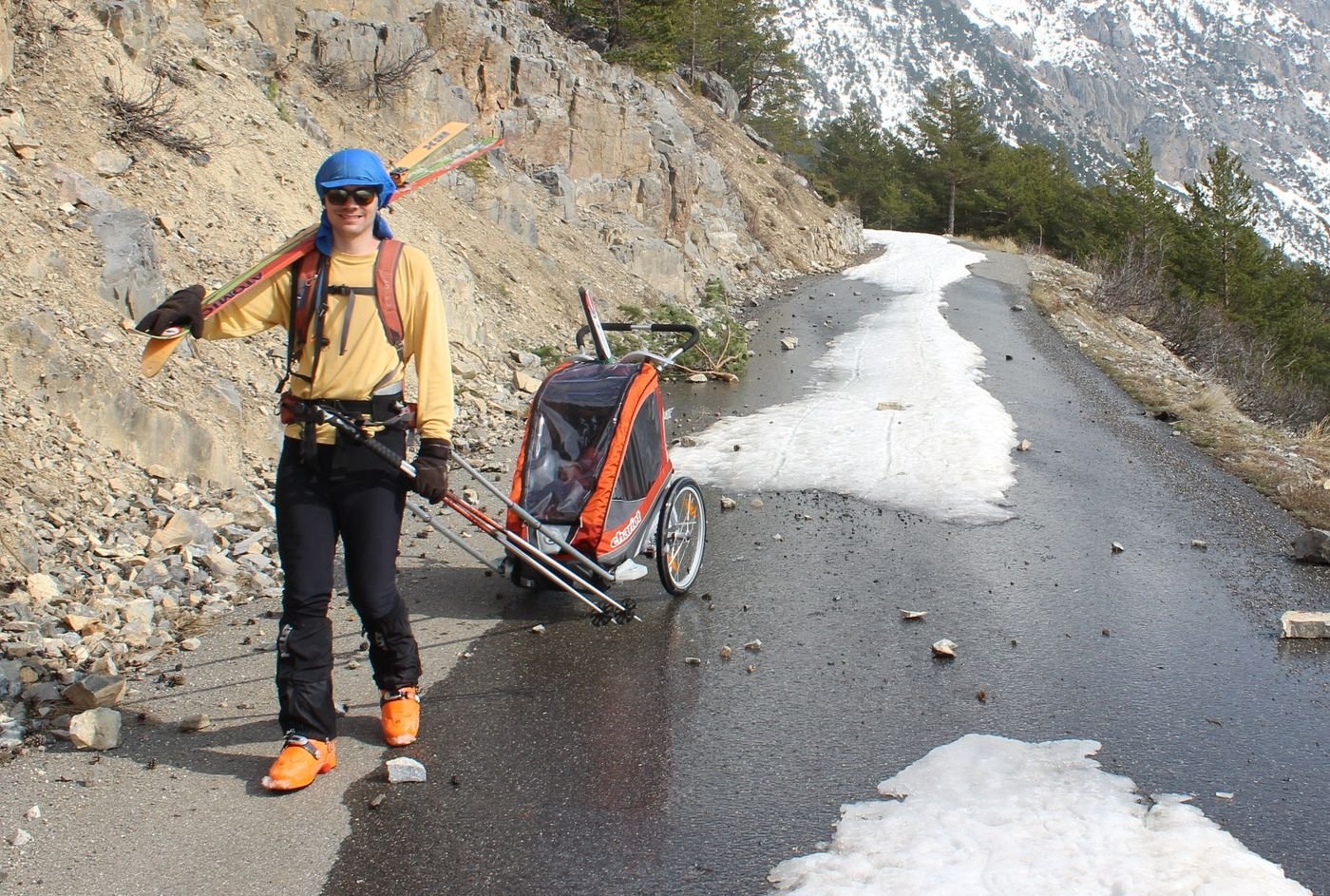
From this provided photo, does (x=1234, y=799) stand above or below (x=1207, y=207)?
below

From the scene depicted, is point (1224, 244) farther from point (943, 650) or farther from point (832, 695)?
point (832, 695)

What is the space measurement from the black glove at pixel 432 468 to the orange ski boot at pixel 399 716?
0.91m

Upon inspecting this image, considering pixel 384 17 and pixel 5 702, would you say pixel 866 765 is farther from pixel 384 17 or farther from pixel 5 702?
pixel 384 17

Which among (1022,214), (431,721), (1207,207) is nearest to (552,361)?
(431,721)

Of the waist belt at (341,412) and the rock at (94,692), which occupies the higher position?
the waist belt at (341,412)

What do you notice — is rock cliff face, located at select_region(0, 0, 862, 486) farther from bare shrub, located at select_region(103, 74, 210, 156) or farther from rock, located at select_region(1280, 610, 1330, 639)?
rock, located at select_region(1280, 610, 1330, 639)

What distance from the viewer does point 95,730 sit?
4539mm

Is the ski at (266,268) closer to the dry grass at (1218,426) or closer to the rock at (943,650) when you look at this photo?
the rock at (943,650)

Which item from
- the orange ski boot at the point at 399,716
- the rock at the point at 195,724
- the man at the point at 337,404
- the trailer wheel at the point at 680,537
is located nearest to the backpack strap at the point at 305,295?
the man at the point at 337,404

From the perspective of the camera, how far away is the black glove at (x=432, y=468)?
14.3 ft

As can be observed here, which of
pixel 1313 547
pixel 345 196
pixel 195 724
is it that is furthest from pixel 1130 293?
pixel 195 724

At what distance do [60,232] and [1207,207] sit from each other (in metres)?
52.6

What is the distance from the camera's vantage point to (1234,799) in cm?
432

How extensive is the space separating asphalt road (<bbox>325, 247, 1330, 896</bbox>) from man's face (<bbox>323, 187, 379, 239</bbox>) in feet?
7.06
